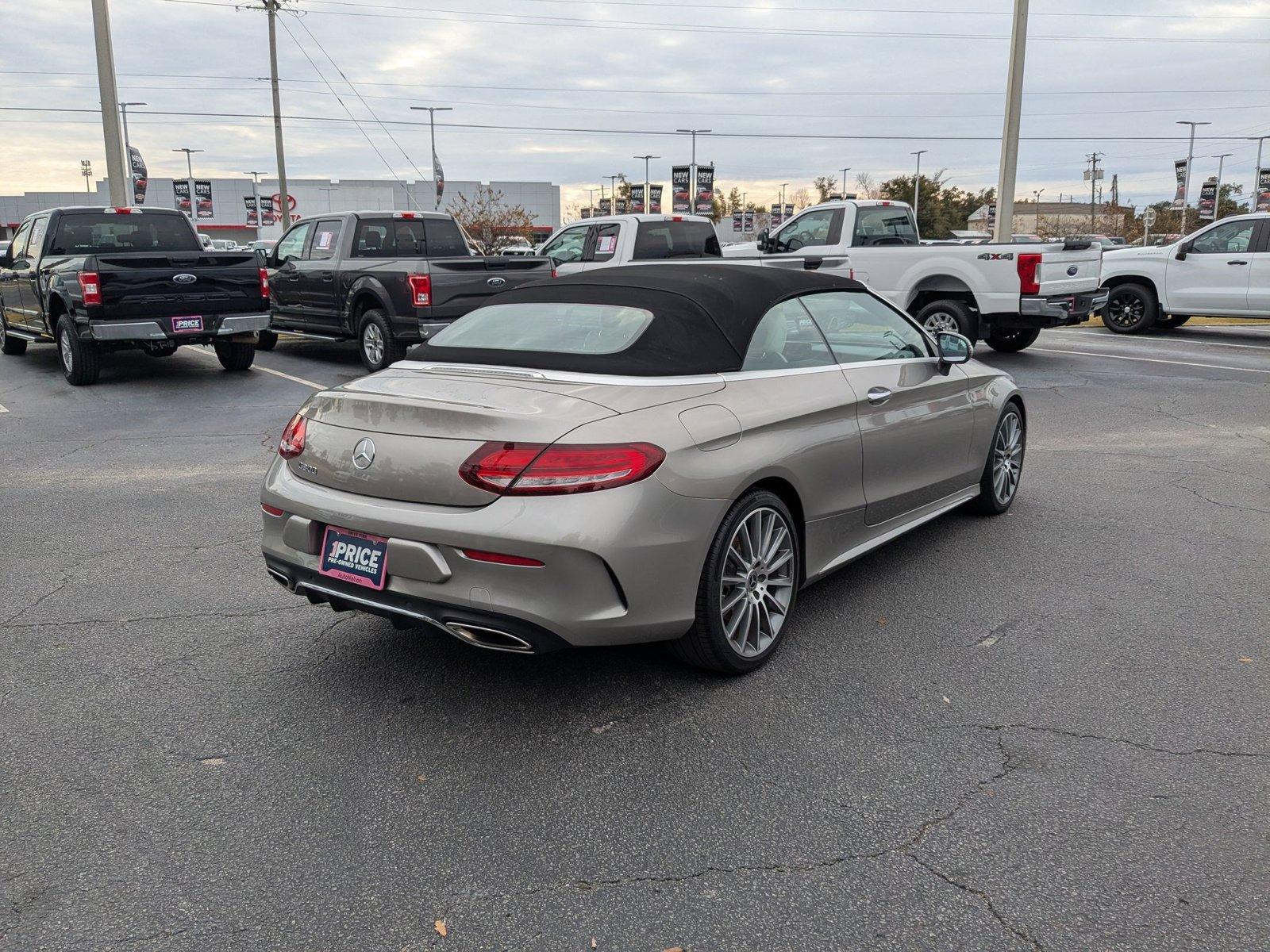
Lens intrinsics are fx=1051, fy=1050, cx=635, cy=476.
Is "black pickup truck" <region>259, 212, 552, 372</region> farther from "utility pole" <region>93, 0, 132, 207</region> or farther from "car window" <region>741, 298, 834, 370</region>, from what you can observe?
"car window" <region>741, 298, 834, 370</region>

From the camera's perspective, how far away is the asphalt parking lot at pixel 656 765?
2.65 meters

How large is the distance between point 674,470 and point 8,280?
14.0 metres

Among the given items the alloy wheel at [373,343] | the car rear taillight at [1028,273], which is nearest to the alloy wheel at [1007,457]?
the car rear taillight at [1028,273]

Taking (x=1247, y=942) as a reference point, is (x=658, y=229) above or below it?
above

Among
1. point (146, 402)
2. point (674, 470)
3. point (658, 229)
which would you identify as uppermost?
point (658, 229)

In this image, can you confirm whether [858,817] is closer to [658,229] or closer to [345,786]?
[345,786]

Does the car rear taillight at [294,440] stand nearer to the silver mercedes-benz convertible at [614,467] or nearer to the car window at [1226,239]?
the silver mercedes-benz convertible at [614,467]

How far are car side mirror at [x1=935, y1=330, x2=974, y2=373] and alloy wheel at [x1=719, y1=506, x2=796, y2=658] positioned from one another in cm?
175

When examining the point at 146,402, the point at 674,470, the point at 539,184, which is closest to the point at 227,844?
the point at 674,470

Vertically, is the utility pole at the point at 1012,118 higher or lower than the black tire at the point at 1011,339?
higher

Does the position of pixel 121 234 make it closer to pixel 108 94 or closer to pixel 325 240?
pixel 325 240

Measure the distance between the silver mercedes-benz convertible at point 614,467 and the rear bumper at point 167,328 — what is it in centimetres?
810

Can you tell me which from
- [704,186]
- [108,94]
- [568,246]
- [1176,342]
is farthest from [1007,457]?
[704,186]

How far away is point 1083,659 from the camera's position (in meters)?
4.21
